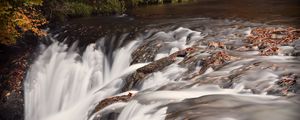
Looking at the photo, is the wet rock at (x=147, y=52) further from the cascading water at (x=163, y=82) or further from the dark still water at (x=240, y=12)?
the dark still water at (x=240, y=12)

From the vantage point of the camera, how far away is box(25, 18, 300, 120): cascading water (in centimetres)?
589

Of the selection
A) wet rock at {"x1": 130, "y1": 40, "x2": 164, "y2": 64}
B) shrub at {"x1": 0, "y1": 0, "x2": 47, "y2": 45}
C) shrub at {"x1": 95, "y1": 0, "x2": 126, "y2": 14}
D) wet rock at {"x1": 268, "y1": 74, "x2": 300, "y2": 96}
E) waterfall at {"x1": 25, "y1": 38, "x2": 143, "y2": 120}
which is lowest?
waterfall at {"x1": 25, "y1": 38, "x2": 143, "y2": 120}

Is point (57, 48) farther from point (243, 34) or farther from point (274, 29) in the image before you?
point (274, 29)

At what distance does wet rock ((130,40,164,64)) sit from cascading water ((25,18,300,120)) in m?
0.05

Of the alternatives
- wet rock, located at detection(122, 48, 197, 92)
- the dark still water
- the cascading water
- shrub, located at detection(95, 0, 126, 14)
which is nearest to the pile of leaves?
the cascading water

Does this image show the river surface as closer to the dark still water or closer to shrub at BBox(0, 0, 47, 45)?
the dark still water

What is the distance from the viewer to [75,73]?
12.2m

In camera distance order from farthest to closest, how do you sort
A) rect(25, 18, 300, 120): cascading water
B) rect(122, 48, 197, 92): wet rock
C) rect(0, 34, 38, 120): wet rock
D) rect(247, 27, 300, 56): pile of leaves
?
rect(0, 34, 38, 120): wet rock < rect(247, 27, 300, 56): pile of leaves < rect(122, 48, 197, 92): wet rock < rect(25, 18, 300, 120): cascading water

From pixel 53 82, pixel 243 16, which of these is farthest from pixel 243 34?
pixel 53 82

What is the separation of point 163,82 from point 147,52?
3.08 meters

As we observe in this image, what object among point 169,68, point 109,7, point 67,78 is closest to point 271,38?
point 169,68

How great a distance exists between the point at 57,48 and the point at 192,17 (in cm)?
574

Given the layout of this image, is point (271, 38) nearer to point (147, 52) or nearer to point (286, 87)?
point (147, 52)

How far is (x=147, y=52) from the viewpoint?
36.4 feet
